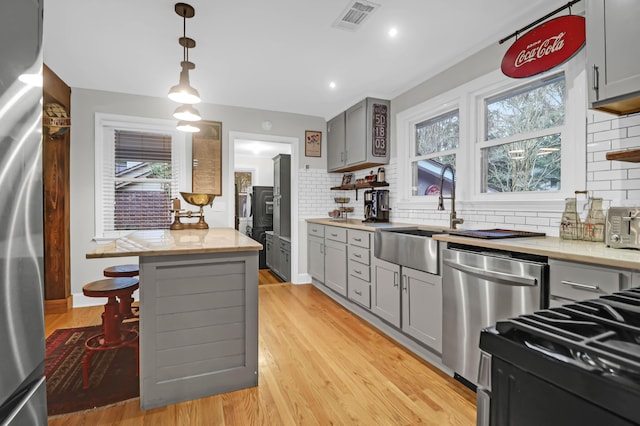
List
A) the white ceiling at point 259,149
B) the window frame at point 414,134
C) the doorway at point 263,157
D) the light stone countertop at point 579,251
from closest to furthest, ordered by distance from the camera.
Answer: the light stone countertop at point 579,251, the window frame at point 414,134, the doorway at point 263,157, the white ceiling at point 259,149

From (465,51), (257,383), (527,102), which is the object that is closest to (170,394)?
(257,383)

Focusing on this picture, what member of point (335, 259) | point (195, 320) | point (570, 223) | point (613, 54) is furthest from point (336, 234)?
point (613, 54)

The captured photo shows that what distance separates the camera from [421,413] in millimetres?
1857

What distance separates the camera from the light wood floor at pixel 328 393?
5.94 ft

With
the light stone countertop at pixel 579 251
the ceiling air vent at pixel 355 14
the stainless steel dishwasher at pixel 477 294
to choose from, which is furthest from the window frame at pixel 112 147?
the light stone countertop at pixel 579 251

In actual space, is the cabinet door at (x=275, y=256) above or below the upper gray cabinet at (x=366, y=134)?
below

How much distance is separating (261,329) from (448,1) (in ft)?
9.94

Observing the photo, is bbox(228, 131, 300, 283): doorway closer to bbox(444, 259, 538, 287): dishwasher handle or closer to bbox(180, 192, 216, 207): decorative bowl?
bbox(180, 192, 216, 207): decorative bowl

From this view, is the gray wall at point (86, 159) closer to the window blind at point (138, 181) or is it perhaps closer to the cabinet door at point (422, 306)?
the window blind at point (138, 181)

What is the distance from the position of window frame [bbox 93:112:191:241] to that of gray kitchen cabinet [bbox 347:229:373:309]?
7.56 ft

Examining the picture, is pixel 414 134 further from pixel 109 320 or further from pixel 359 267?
pixel 109 320

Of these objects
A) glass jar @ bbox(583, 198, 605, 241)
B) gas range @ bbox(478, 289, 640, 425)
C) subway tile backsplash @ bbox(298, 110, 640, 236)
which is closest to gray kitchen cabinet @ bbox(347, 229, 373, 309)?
subway tile backsplash @ bbox(298, 110, 640, 236)

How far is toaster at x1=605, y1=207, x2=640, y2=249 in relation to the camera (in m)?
1.58

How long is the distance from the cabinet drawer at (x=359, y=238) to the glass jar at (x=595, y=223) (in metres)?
1.69
